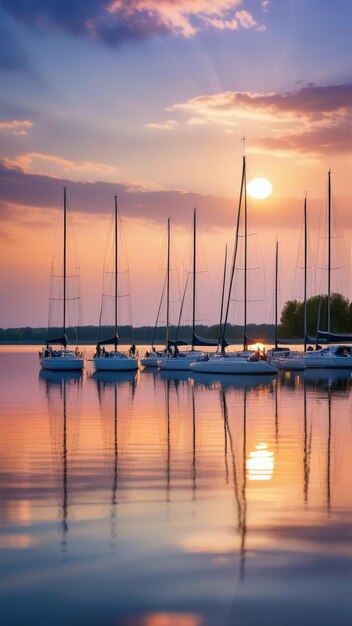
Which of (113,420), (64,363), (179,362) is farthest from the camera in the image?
(179,362)

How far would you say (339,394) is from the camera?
4788 cm

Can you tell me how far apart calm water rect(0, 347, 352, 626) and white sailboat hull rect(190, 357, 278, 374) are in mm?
35314

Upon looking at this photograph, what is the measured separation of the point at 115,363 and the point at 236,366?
613 inches

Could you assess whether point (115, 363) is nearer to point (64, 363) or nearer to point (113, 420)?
point (64, 363)

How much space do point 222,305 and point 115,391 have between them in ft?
149

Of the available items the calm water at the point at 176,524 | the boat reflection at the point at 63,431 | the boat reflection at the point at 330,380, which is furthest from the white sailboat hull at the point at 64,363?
the calm water at the point at 176,524

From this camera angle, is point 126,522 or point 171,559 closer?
point 171,559

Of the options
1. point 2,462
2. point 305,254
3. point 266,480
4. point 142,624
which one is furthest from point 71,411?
point 305,254

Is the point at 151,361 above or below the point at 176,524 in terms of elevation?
below

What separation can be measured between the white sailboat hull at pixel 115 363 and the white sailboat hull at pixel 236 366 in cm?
1091

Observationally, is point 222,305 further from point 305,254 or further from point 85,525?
point 85,525

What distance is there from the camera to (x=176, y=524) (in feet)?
44.2

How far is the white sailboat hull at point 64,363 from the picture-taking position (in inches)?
3086

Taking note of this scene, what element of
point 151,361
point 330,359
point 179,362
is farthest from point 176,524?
point 151,361
